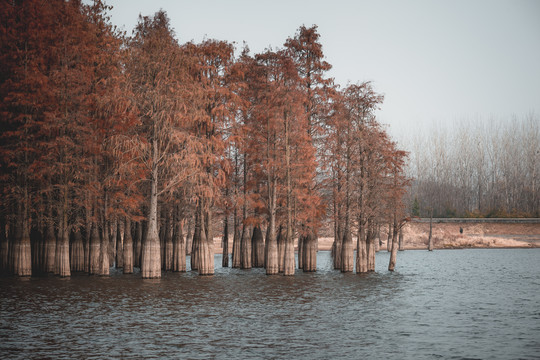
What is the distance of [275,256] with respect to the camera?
48.8 metres

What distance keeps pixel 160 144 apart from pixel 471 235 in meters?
95.8

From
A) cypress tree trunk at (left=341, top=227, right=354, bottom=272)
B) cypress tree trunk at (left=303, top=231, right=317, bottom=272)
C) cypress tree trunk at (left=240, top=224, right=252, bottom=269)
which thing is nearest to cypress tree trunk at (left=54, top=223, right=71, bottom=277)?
cypress tree trunk at (left=240, top=224, right=252, bottom=269)

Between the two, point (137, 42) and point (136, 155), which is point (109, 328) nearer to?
point (136, 155)

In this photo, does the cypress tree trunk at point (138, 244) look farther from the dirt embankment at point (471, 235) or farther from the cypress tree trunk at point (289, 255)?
the dirt embankment at point (471, 235)

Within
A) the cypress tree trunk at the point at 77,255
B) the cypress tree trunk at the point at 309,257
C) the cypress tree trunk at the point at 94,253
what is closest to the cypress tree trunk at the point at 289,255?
the cypress tree trunk at the point at 309,257

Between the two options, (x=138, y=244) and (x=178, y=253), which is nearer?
(x=178, y=253)

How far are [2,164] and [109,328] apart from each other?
2521 centimetres

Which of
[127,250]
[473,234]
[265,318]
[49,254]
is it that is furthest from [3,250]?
[473,234]

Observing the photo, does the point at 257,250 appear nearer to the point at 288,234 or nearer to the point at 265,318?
the point at 288,234

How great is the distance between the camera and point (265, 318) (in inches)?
1186

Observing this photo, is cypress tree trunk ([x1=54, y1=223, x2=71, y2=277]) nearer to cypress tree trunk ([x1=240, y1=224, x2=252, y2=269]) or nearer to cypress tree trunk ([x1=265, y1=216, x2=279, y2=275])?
cypress tree trunk ([x1=265, y1=216, x2=279, y2=275])

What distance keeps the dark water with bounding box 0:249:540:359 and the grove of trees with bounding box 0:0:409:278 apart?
4.60 m

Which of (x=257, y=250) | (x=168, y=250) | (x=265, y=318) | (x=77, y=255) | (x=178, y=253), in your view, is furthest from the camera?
(x=257, y=250)

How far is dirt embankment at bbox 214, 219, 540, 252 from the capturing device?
4646 inches
